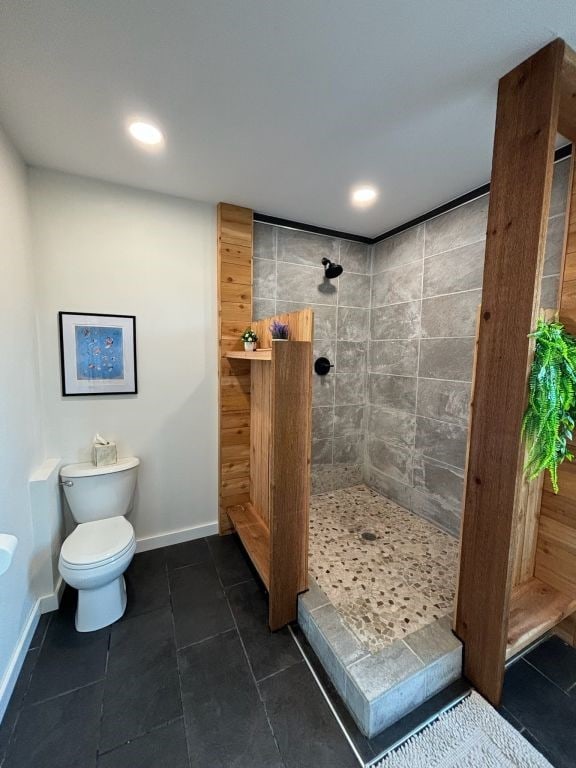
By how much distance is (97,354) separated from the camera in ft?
6.54

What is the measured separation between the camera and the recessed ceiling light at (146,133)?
145 centimetres

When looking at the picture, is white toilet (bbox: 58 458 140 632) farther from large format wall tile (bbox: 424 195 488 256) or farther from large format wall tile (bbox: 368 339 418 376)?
large format wall tile (bbox: 424 195 488 256)

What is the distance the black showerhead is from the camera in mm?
2604

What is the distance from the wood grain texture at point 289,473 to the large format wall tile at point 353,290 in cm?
153

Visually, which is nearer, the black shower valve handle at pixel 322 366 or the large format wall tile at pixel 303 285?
the large format wall tile at pixel 303 285

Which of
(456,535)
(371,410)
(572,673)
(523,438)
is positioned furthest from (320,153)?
(572,673)

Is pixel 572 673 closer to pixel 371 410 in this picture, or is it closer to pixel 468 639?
pixel 468 639

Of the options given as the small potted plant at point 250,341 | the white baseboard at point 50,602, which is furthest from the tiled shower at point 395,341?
the white baseboard at point 50,602

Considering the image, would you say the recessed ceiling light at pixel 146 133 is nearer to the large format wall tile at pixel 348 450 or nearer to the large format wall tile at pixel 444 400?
the large format wall tile at pixel 444 400

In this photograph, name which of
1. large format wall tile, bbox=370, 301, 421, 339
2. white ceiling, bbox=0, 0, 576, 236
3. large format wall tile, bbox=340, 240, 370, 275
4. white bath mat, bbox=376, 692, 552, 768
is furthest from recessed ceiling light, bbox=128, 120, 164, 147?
white bath mat, bbox=376, 692, 552, 768

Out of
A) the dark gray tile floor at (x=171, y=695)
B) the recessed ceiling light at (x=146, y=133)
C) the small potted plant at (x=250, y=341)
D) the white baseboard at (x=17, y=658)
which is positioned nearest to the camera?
the dark gray tile floor at (x=171, y=695)

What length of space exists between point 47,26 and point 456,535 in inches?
132

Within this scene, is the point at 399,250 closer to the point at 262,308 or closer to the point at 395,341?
the point at 395,341

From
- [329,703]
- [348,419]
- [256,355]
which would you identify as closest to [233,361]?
[256,355]
